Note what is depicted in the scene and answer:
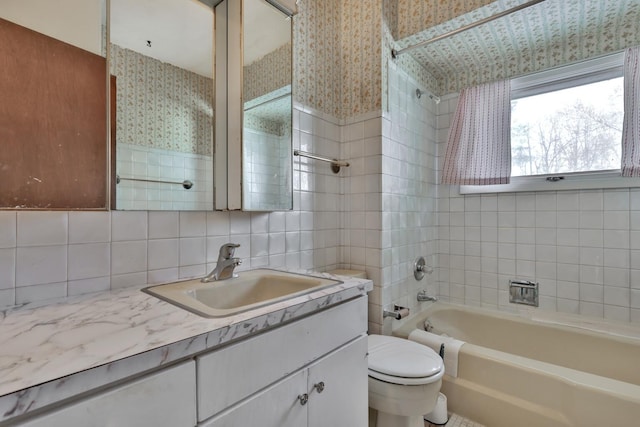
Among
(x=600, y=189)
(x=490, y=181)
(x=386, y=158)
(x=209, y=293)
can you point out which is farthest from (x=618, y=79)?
(x=209, y=293)

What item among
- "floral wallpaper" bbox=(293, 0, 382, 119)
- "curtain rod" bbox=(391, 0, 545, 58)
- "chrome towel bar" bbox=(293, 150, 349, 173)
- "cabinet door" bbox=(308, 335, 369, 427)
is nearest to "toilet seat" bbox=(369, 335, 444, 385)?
"cabinet door" bbox=(308, 335, 369, 427)

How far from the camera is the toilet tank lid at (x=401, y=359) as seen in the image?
4.08 ft

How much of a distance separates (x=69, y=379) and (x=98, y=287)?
1.95 ft

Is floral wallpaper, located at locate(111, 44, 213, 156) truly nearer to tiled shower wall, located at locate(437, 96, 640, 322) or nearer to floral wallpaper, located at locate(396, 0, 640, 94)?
floral wallpaper, located at locate(396, 0, 640, 94)

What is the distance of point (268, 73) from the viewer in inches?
57.1

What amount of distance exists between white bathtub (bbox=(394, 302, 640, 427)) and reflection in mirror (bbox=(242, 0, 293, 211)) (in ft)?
3.75

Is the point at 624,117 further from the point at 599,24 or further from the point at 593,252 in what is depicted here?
the point at 593,252

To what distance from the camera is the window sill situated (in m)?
1.75

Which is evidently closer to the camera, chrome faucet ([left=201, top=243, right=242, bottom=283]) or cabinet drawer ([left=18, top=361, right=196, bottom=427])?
cabinet drawer ([left=18, top=361, right=196, bottom=427])

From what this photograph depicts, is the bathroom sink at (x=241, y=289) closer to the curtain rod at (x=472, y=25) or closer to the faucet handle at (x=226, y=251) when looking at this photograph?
the faucet handle at (x=226, y=251)

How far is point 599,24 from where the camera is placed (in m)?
1.71

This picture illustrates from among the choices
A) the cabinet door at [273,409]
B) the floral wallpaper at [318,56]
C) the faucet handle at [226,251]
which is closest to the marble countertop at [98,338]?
the cabinet door at [273,409]

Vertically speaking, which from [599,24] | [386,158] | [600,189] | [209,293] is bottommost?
[209,293]

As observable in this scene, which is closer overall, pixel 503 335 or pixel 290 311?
pixel 290 311
